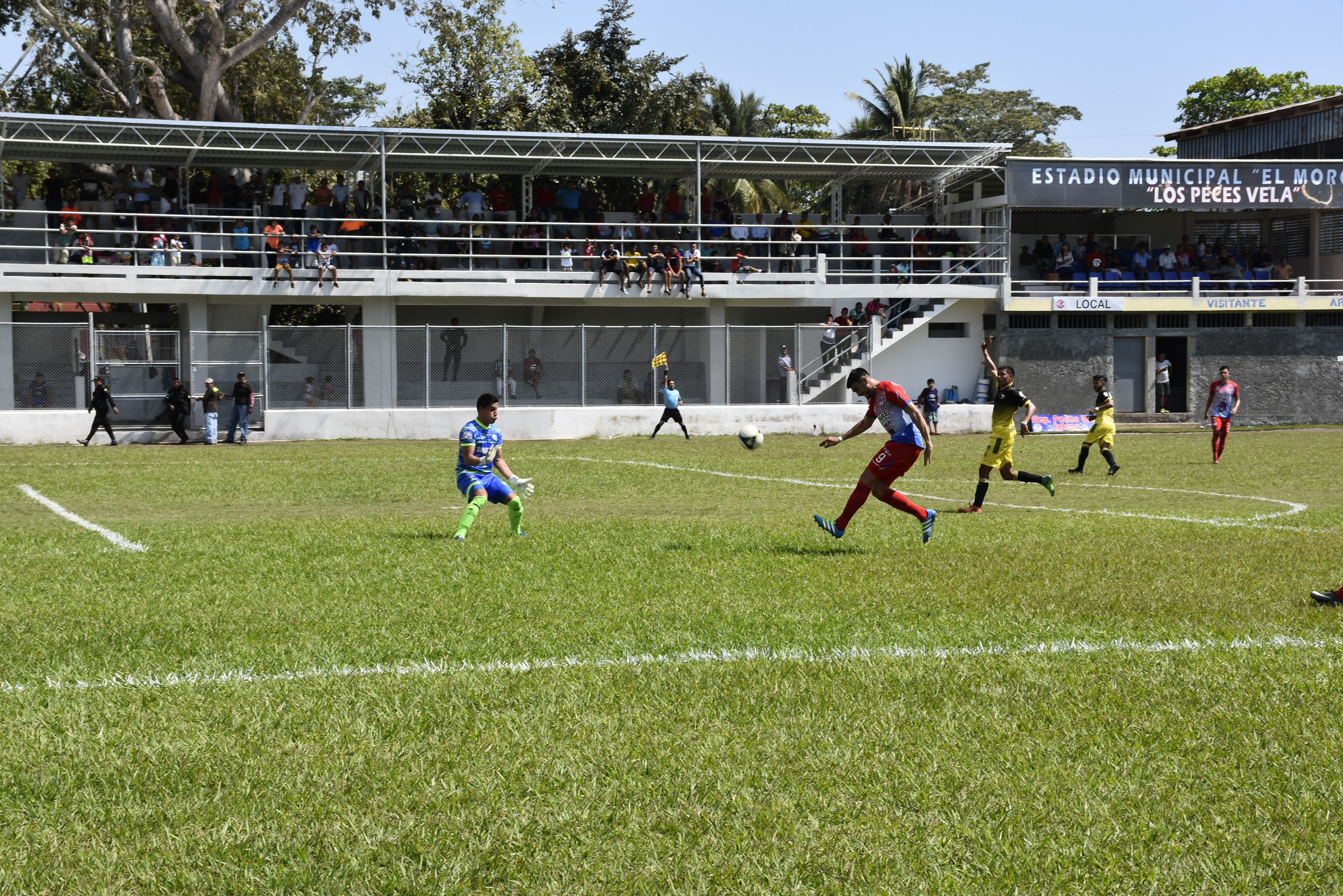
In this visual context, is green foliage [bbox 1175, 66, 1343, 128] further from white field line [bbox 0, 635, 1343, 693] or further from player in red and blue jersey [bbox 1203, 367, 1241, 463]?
white field line [bbox 0, 635, 1343, 693]

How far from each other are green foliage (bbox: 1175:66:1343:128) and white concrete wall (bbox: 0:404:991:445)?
3560 cm

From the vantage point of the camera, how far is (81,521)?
1440 cm

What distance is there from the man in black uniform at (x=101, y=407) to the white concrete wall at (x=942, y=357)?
20.7m

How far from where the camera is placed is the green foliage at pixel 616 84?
43.8 metres

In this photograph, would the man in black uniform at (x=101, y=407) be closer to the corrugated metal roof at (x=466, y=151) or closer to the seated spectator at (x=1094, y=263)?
the corrugated metal roof at (x=466, y=151)

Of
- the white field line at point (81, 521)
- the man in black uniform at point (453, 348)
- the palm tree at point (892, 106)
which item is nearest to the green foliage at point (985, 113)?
the palm tree at point (892, 106)

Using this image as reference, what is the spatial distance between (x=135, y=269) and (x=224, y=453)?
8333 mm

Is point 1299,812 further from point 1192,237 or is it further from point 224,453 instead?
point 1192,237

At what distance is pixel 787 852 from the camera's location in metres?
4.33

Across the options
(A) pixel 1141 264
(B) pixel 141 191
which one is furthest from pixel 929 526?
(A) pixel 1141 264

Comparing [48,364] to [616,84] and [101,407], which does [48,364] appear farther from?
[616,84]

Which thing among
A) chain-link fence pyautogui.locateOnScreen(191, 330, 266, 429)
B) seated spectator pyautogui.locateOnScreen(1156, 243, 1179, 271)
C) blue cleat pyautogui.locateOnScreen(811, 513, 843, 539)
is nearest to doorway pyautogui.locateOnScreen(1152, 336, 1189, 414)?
seated spectator pyautogui.locateOnScreen(1156, 243, 1179, 271)

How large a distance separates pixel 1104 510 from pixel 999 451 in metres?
1.47

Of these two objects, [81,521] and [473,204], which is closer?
[81,521]
